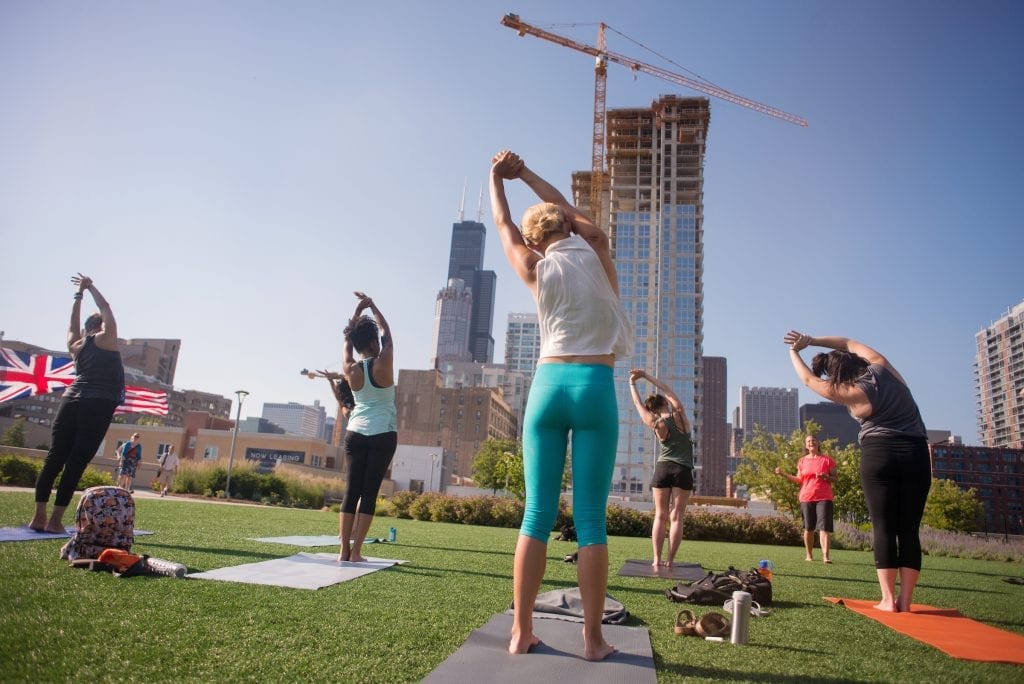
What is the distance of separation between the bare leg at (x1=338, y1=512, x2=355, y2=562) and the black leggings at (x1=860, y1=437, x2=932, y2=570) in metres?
4.45

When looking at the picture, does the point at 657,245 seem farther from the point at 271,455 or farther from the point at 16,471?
the point at 16,471

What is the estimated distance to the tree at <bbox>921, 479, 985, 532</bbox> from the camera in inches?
1698

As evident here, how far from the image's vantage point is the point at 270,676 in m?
2.13

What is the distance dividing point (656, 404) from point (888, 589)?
2.83 m

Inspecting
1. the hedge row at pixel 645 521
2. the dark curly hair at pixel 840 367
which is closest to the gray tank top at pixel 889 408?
the dark curly hair at pixel 840 367

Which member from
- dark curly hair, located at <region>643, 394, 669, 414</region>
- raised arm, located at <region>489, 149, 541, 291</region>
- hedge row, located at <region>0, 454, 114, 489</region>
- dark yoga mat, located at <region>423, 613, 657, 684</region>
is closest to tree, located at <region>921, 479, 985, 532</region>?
dark curly hair, located at <region>643, 394, 669, 414</region>

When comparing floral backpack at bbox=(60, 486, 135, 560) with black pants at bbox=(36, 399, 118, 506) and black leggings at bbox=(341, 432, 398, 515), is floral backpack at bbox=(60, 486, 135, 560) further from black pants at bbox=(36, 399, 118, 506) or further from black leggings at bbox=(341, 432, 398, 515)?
black leggings at bbox=(341, 432, 398, 515)

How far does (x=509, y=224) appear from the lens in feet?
10.7

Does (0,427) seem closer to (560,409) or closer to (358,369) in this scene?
(358,369)

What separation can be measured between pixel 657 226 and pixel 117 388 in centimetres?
10678

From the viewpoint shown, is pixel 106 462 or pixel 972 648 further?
pixel 106 462

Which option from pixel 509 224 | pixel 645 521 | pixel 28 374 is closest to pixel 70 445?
pixel 509 224

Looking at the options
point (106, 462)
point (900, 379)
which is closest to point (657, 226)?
point (106, 462)

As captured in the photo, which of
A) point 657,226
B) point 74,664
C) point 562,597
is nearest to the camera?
point 74,664
